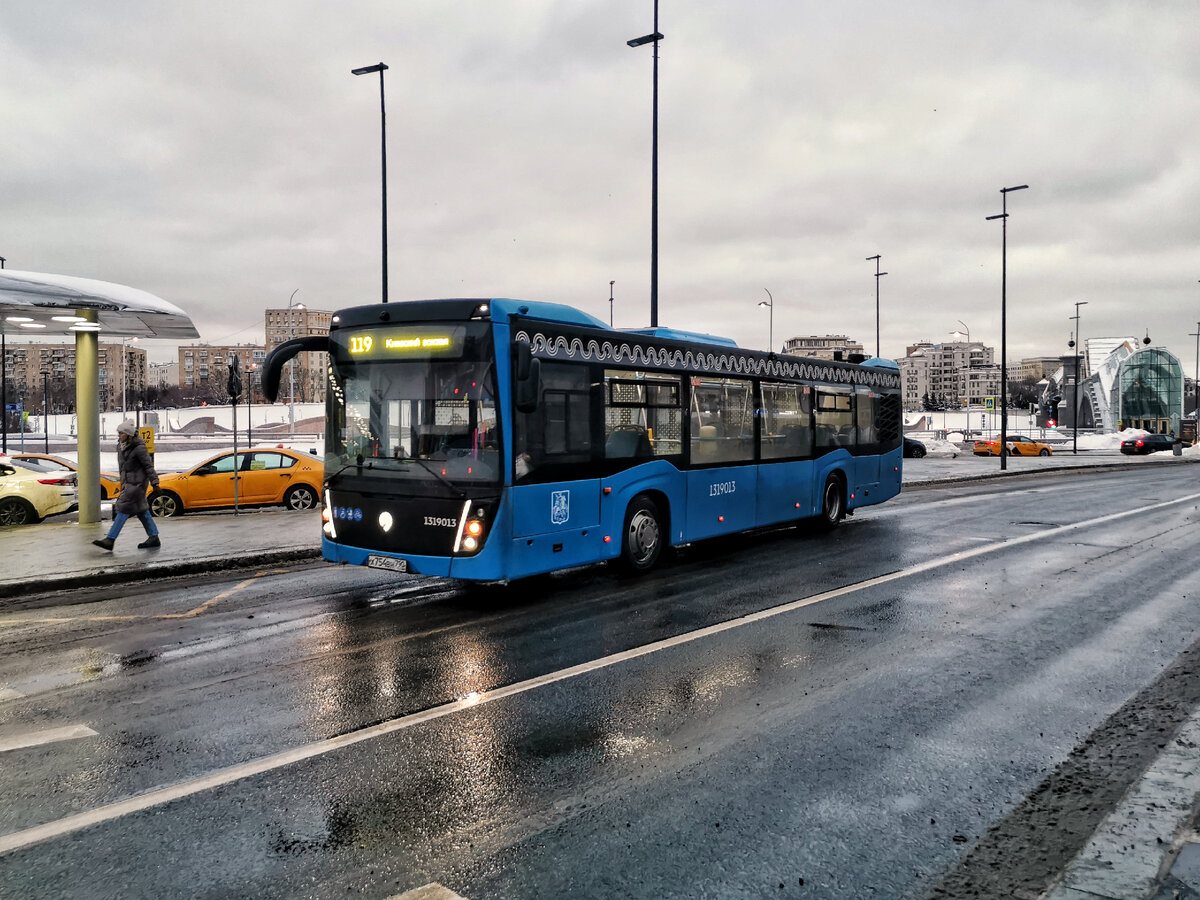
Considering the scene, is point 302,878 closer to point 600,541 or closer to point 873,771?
point 873,771

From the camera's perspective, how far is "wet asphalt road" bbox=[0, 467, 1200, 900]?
11.7ft

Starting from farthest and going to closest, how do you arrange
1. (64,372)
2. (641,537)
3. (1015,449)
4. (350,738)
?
(64,372)
(1015,449)
(641,537)
(350,738)

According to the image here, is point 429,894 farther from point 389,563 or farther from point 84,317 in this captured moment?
point 84,317

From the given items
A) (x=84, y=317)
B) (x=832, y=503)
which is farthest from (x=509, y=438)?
(x=84, y=317)

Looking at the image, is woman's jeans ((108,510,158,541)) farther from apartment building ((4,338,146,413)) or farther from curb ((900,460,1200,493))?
apartment building ((4,338,146,413))

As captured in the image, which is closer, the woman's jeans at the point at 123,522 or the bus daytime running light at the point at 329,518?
the bus daytime running light at the point at 329,518

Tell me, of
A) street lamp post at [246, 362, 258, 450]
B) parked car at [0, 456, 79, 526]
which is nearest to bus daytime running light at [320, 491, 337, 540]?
parked car at [0, 456, 79, 526]

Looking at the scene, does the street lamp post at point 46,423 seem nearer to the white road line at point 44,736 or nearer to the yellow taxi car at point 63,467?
the yellow taxi car at point 63,467

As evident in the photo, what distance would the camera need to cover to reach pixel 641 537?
34.3 feet

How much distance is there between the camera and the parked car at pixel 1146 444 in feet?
179

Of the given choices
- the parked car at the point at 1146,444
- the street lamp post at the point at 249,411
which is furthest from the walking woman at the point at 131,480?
the parked car at the point at 1146,444

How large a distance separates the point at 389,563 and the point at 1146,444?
5998cm

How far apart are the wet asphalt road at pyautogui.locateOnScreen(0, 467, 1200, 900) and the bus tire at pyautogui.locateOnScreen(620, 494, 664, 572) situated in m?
0.34

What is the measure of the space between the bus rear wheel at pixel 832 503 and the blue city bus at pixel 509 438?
3.73m
